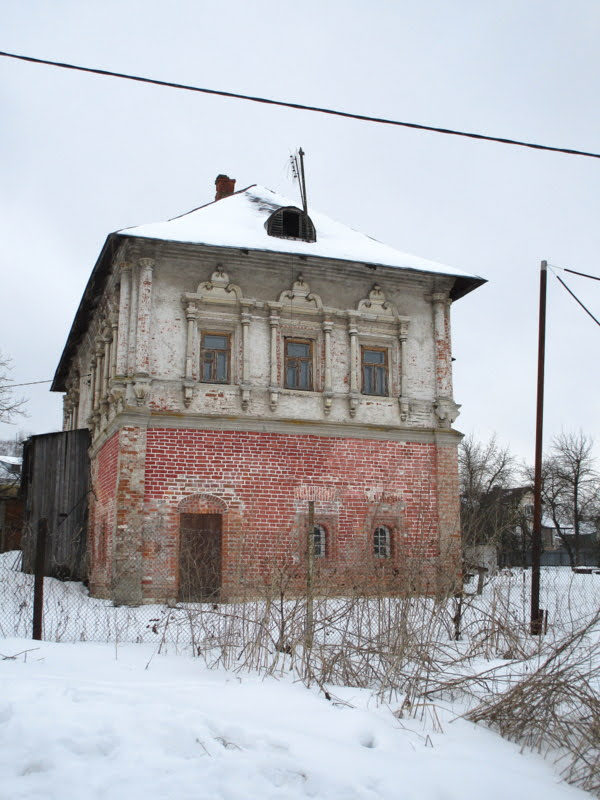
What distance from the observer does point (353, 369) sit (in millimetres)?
15484

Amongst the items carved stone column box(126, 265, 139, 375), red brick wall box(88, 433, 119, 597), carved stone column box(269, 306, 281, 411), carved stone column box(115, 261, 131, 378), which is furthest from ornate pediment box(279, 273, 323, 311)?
red brick wall box(88, 433, 119, 597)

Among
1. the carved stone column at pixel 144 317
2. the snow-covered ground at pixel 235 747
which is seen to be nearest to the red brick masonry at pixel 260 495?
the carved stone column at pixel 144 317

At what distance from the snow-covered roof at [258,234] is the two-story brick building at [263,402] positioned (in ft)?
0.27

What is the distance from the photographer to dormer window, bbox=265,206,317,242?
640 inches

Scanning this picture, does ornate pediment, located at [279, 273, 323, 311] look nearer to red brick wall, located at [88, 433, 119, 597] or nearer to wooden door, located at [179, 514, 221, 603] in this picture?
red brick wall, located at [88, 433, 119, 597]

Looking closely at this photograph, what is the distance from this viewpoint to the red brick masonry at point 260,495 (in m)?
13.7

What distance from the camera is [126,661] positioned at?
6637mm

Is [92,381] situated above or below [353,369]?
above

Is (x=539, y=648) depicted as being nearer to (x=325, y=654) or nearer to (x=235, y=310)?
(x=325, y=654)

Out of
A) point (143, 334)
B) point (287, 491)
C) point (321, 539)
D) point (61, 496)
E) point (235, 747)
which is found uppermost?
point (143, 334)

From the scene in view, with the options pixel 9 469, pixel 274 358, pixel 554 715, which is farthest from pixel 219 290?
pixel 9 469

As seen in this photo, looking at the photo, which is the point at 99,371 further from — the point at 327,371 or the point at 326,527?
the point at 326,527

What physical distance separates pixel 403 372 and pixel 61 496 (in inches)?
353

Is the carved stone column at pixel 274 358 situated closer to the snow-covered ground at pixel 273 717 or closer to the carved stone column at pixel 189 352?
the carved stone column at pixel 189 352
